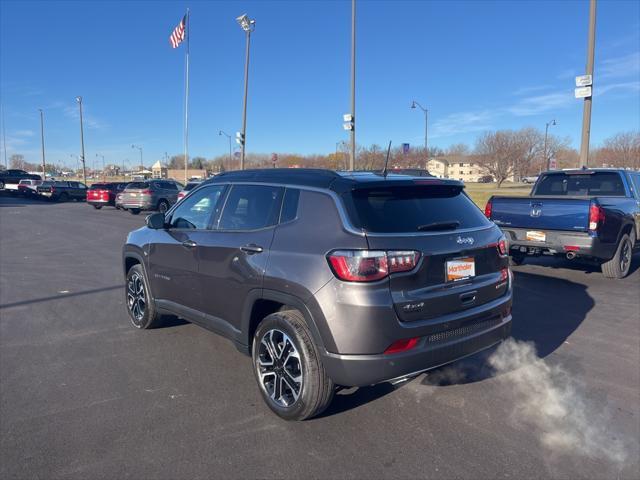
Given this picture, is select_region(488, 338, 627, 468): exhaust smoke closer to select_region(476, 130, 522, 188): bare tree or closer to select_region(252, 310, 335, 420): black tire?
select_region(252, 310, 335, 420): black tire

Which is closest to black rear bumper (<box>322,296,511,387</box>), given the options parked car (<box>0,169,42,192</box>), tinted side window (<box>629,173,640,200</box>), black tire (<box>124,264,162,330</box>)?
black tire (<box>124,264,162,330</box>)

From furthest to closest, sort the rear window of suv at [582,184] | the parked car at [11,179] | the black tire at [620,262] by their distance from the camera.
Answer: the parked car at [11,179] < the rear window of suv at [582,184] < the black tire at [620,262]

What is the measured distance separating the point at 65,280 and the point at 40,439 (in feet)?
18.0

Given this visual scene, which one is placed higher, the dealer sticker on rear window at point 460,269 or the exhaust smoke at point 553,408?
the dealer sticker on rear window at point 460,269

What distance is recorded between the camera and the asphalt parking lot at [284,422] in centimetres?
301

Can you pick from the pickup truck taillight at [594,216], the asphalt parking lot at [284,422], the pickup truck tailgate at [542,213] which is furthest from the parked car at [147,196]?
the pickup truck taillight at [594,216]

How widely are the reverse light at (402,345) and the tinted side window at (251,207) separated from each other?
50.3 inches

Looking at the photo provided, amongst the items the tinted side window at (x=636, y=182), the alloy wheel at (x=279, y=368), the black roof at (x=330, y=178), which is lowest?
the alloy wheel at (x=279, y=368)

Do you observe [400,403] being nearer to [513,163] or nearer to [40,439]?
[40,439]

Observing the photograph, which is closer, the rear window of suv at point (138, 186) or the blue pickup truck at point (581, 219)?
the blue pickup truck at point (581, 219)

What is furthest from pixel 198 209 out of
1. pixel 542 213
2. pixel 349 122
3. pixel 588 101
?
pixel 349 122

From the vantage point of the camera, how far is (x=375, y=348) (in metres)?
3.09

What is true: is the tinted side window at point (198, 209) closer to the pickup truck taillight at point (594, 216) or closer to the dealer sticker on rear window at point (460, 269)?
the dealer sticker on rear window at point (460, 269)

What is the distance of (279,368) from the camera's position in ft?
11.7
